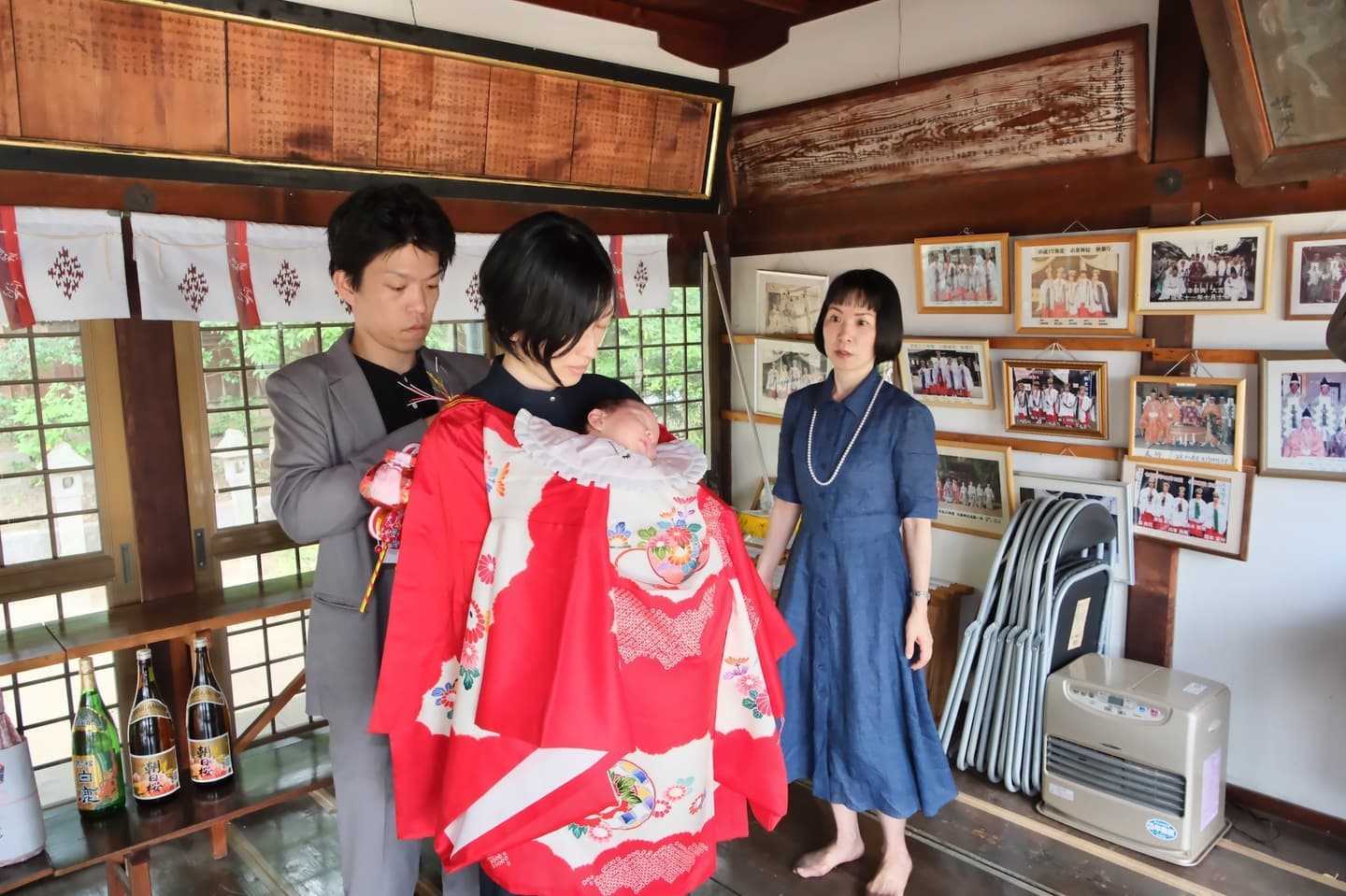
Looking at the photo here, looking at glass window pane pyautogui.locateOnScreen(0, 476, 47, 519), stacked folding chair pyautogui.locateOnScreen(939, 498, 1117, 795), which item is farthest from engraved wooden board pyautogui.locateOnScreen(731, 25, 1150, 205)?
glass window pane pyautogui.locateOnScreen(0, 476, 47, 519)

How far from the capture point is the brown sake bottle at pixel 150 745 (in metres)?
2.54

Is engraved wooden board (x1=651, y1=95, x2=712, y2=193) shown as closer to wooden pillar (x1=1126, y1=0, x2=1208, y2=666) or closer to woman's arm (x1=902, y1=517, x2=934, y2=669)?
wooden pillar (x1=1126, y1=0, x2=1208, y2=666)

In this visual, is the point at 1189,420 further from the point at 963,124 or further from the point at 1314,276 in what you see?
the point at 963,124

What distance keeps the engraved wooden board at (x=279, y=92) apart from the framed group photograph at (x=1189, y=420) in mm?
2923

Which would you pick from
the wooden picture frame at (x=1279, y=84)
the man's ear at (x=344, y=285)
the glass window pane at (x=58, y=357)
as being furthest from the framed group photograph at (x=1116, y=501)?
the glass window pane at (x=58, y=357)

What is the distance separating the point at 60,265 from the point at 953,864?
10.5 feet

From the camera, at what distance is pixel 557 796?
1432 millimetres

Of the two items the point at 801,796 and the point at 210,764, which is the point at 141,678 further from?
the point at 801,796

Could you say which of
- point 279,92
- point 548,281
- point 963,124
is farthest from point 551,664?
point 963,124

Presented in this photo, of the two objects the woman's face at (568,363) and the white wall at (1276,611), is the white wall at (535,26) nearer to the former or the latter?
the woman's face at (568,363)

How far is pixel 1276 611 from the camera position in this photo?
297cm

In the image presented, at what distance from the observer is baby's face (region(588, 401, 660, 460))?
5.15 feet

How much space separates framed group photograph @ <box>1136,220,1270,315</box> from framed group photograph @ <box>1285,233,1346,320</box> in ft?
0.22

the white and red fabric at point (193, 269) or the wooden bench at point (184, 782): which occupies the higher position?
the white and red fabric at point (193, 269)
